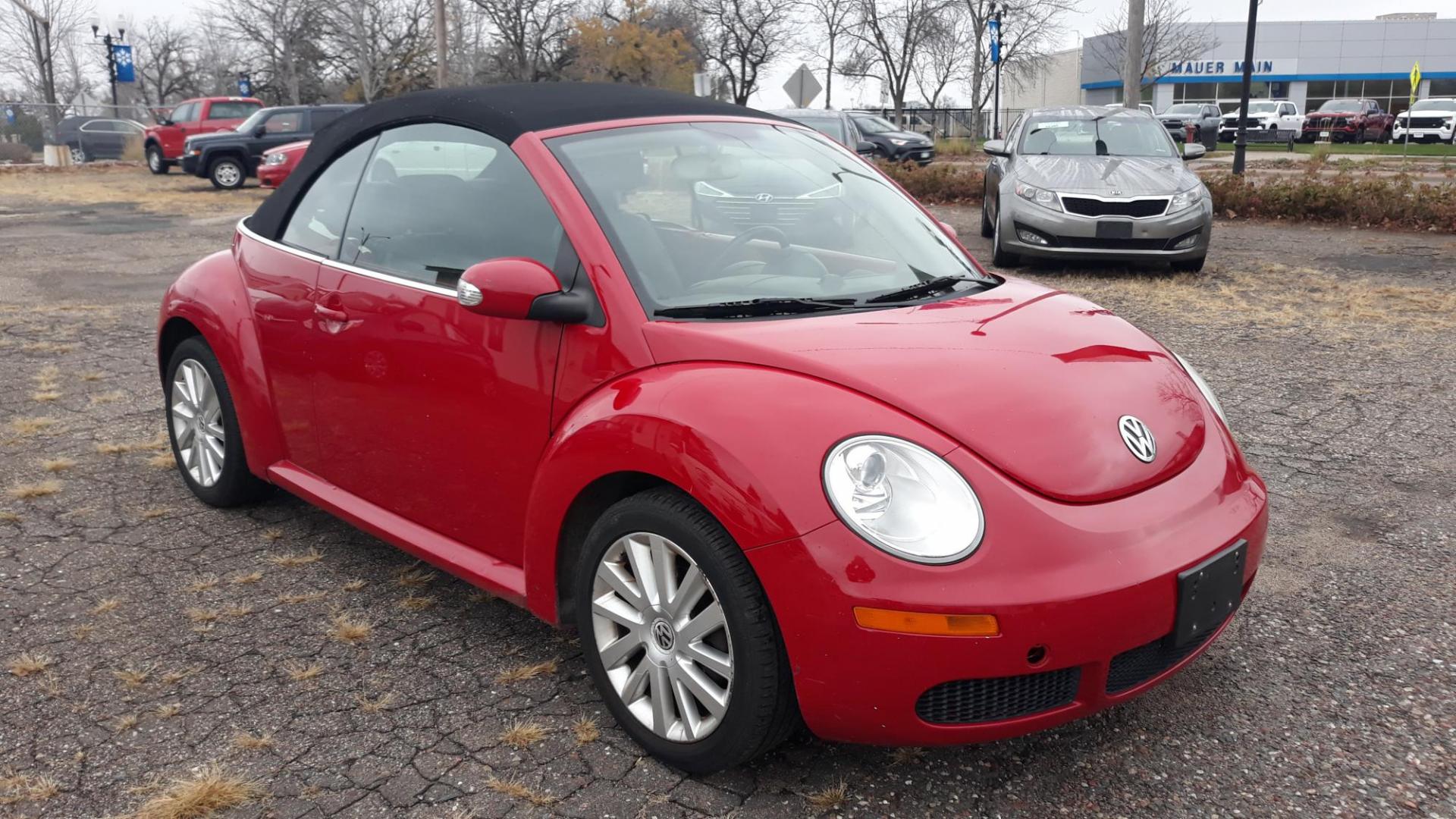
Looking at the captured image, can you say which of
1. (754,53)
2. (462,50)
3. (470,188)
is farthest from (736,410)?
(754,53)

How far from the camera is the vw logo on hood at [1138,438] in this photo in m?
2.55

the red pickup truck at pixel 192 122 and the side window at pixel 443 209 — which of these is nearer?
the side window at pixel 443 209

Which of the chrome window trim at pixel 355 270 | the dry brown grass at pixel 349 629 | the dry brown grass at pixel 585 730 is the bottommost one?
the dry brown grass at pixel 585 730

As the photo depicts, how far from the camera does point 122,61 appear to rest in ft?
136

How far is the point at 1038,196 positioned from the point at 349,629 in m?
8.21

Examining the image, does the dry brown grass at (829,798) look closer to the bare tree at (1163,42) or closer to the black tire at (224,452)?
the black tire at (224,452)

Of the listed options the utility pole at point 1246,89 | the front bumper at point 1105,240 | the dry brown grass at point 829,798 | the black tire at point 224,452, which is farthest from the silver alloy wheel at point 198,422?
the utility pole at point 1246,89

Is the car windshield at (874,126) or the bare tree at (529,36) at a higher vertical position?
the bare tree at (529,36)

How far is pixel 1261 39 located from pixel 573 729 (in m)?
70.8

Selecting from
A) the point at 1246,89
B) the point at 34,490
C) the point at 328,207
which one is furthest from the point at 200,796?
the point at 1246,89

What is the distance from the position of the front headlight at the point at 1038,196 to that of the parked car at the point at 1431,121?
32941 mm

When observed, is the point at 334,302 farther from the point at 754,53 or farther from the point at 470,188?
the point at 754,53

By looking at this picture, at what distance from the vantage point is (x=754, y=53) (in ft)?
182

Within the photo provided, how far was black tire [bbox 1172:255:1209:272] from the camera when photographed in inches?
409
